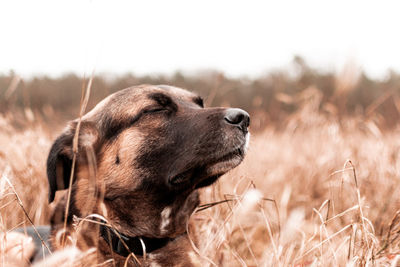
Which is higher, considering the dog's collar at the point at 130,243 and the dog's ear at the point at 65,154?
the dog's ear at the point at 65,154

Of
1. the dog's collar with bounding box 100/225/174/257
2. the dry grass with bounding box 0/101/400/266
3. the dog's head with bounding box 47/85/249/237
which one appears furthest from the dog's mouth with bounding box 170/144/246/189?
the dog's collar with bounding box 100/225/174/257

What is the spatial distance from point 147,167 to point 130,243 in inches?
21.6

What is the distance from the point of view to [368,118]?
567 centimetres

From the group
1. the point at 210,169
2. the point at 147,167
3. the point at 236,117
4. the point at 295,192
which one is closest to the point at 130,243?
the point at 147,167

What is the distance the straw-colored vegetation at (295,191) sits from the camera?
2.53 m

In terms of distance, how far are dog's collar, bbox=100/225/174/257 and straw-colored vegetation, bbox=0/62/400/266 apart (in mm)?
313

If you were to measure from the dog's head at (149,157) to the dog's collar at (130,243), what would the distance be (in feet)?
0.38

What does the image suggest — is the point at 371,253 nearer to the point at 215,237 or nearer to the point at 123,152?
the point at 215,237

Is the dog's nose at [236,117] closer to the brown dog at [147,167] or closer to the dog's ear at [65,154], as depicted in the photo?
the brown dog at [147,167]

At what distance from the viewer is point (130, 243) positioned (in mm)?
→ 2732

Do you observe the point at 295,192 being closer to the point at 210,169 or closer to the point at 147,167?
the point at 210,169

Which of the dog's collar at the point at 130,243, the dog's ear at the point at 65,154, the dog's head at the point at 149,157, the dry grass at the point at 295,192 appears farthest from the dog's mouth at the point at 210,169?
the dog's ear at the point at 65,154

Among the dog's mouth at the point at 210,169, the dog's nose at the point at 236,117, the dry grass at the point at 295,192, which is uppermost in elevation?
the dog's nose at the point at 236,117

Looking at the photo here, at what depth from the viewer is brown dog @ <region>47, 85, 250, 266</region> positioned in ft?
8.95
